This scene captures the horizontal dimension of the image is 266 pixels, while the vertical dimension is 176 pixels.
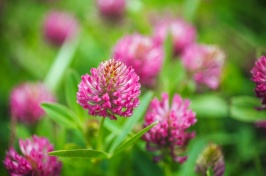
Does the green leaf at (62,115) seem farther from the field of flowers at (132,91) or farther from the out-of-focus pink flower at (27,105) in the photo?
the out-of-focus pink flower at (27,105)

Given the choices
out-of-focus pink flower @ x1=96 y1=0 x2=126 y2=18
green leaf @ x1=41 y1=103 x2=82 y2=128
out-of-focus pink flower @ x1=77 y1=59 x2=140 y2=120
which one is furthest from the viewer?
out-of-focus pink flower @ x1=96 y1=0 x2=126 y2=18

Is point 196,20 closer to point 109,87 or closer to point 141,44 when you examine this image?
point 141,44

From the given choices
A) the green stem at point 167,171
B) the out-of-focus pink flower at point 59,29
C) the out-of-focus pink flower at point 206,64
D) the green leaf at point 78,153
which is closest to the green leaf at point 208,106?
the out-of-focus pink flower at point 206,64

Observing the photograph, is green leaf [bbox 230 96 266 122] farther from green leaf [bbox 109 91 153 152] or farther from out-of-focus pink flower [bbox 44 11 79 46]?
out-of-focus pink flower [bbox 44 11 79 46]

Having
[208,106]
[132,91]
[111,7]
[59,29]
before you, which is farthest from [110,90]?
[59,29]

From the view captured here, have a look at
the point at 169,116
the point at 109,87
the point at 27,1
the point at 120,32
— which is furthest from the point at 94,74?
the point at 27,1

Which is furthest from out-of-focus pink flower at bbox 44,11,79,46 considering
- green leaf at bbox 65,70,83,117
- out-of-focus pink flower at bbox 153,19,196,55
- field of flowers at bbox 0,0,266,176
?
green leaf at bbox 65,70,83,117

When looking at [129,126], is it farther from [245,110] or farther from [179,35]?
[179,35]
